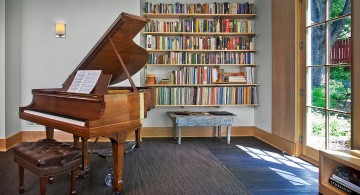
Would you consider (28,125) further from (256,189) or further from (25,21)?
(256,189)

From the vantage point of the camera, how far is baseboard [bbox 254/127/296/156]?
4130 mm

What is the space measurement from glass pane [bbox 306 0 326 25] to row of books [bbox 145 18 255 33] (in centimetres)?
148

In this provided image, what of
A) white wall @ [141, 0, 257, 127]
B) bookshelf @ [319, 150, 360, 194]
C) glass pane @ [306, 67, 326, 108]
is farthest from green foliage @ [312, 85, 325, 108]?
white wall @ [141, 0, 257, 127]

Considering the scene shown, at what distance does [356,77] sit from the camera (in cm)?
276

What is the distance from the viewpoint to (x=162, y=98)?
5.14m

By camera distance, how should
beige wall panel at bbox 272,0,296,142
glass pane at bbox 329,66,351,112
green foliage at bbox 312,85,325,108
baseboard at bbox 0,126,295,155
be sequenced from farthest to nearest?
baseboard at bbox 0,126,295,155
beige wall panel at bbox 272,0,296,142
green foliage at bbox 312,85,325,108
glass pane at bbox 329,66,351,112

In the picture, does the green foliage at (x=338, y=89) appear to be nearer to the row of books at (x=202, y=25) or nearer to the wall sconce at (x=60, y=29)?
the row of books at (x=202, y=25)

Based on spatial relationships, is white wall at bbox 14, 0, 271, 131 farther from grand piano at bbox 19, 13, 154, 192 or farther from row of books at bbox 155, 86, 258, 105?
grand piano at bbox 19, 13, 154, 192

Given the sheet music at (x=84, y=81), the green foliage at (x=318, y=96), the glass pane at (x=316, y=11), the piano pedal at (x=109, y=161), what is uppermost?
the glass pane at (x=316, y=11)

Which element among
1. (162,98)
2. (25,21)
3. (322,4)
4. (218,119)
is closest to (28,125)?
(25,21)

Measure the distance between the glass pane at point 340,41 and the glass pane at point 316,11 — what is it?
222mm

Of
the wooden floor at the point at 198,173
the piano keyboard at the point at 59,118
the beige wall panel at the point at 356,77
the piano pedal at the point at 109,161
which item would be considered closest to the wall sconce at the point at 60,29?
the wooden floor at the point at 198,173

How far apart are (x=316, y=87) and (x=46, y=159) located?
3.15 m

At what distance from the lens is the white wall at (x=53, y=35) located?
16.0ft
